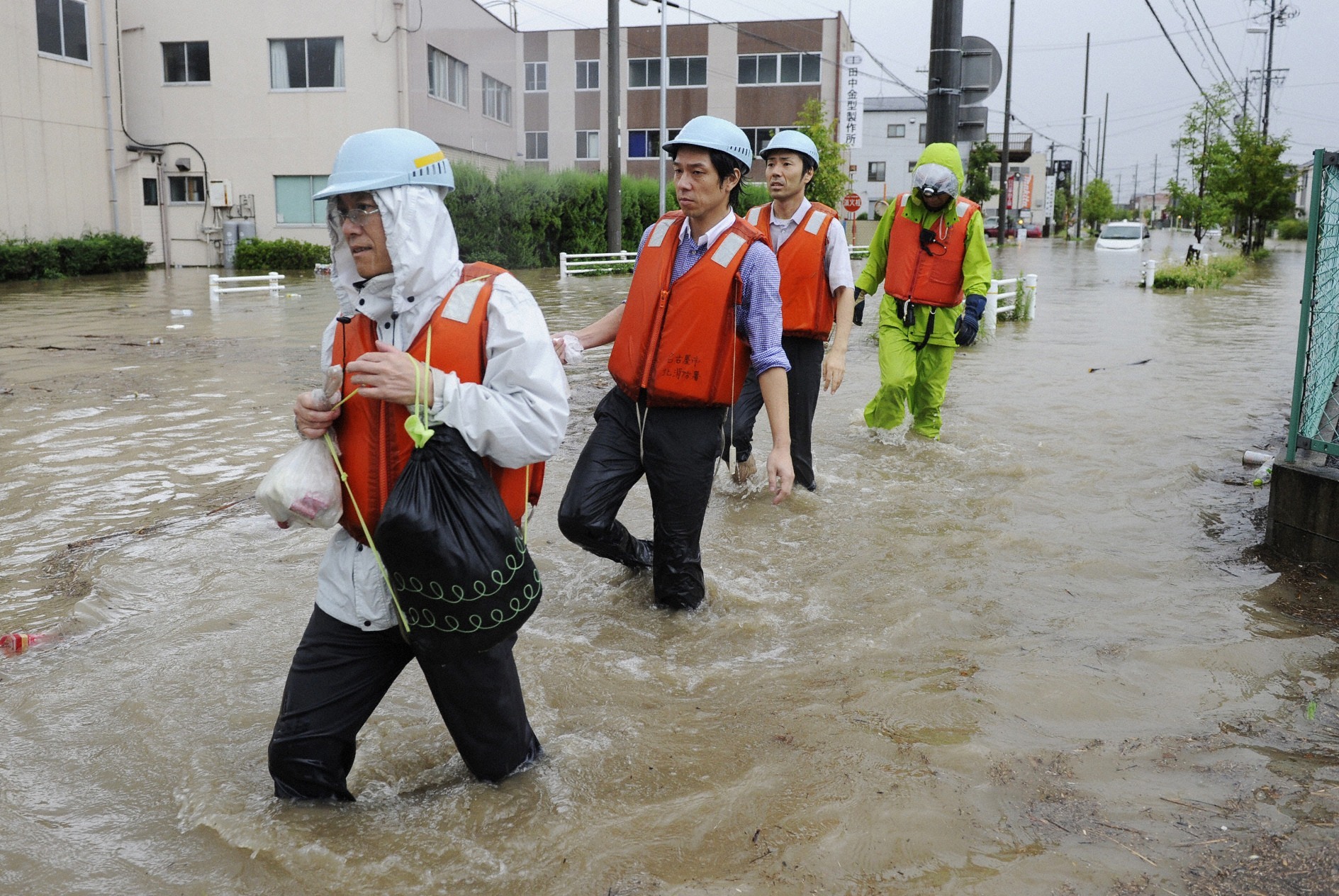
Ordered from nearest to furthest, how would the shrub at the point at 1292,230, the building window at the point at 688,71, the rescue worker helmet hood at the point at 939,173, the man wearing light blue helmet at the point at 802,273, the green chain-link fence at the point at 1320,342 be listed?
1. the green chain-link fence at the point at 1320,342
2. the man wearing light blue helmet at the point at 802,273
3. the rescue worker helmet hood at the point at 939,173
4. the building window at the point at 688,71
5. the shrub at the point at 1292,230

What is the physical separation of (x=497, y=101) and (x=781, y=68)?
47.4 ft

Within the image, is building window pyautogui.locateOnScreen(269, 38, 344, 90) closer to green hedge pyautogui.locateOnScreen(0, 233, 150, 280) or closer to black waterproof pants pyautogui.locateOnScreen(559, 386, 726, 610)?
green hedge pyautogui.locateOnScreen(0, 233, 150, 280)

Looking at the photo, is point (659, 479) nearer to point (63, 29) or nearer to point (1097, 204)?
point (63, 29)

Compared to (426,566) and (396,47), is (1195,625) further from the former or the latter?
(396,47)

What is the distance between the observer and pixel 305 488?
2.81 metres

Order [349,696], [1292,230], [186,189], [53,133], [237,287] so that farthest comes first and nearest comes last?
[1292,230] < [186,189] < [53,133] < [237,287] < [349,696]

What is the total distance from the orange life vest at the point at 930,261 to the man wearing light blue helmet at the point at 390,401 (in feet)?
17.4

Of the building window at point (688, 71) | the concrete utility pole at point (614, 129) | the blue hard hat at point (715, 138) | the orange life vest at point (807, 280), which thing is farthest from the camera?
the building window at point (688, 71)

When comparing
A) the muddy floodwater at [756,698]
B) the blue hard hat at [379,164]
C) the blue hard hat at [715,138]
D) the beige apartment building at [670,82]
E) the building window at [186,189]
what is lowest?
the muddy floodwater at [756,698]

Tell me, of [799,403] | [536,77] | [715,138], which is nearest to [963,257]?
[799,403]

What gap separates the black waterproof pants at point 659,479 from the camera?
4656 millimetres

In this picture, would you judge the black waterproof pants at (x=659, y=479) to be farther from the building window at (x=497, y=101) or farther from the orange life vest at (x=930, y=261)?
the building window at (x=497, y=101)

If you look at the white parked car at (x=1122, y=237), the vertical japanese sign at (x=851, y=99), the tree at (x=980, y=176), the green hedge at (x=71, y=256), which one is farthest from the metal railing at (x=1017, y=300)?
the tree at (x=980, y=176)

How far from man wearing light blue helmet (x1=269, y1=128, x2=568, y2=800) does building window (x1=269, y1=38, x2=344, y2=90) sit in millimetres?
29520
